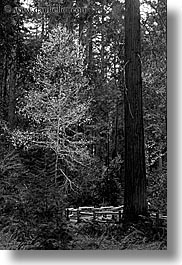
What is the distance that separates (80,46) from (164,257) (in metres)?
1.55

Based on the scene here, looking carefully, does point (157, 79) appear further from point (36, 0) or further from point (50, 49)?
point (36, 0)

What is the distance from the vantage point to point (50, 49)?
2682mm

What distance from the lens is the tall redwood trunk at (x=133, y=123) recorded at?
2.71 meters

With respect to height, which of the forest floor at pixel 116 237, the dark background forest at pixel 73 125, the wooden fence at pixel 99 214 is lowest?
the forest floor at pixel 116 237

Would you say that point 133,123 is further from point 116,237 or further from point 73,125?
point 116,237

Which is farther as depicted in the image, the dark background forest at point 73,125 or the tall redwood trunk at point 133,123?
the tall redwood trunk at point 133,123

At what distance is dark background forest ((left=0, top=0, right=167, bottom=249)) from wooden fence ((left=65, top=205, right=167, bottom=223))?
3cm

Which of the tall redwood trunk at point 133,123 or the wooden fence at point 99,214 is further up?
the tall redwood trunk at point 133,123

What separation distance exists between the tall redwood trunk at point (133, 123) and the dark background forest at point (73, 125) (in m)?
0.04

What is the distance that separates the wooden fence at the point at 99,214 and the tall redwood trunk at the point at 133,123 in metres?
0.06

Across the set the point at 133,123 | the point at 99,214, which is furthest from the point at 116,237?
the point at 133,123

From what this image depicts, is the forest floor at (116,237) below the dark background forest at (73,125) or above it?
below

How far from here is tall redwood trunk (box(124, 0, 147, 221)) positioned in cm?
271

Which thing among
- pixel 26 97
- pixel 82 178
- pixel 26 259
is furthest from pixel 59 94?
pixel 26 259
